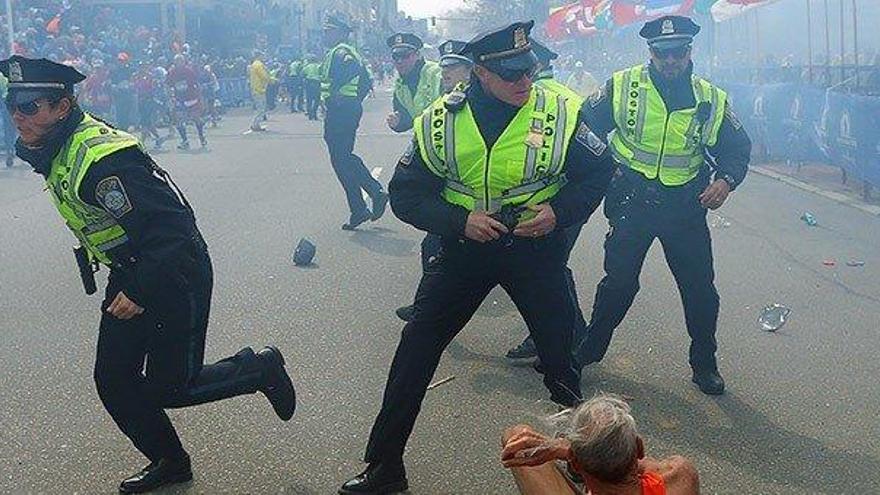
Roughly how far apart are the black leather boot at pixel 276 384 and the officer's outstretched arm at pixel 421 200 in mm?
933

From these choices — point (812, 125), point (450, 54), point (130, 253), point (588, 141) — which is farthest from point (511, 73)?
point (812, 125)

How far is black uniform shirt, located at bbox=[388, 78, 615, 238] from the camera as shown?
402 cm

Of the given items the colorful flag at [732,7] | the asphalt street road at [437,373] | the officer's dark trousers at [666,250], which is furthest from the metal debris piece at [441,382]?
the colorful flag at [732,7]

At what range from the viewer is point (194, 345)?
426 centimetres

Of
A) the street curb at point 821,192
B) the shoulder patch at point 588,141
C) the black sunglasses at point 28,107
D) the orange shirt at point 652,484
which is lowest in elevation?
the street curb at point 821,192

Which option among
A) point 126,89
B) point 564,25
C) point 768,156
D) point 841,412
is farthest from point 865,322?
point 564,25

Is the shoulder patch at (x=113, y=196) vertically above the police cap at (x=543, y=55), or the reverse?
the police cap at (x=543, y=55)

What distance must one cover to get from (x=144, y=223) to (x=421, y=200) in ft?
3.30

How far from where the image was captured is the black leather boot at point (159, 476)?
429 centimetres

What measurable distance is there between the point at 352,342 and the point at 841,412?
9.08 feet

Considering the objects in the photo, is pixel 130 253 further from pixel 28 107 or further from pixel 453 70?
pixel 453 70

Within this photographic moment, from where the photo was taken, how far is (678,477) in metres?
2.72

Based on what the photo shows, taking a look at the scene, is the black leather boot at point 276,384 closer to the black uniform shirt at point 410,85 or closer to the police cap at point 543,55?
the police cap at point 543,55

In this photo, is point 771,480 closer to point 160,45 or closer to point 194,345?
point 194,345
